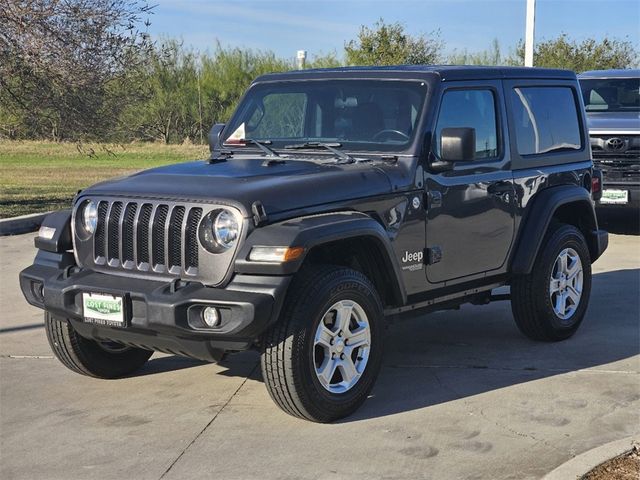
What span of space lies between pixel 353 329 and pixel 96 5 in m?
11.5

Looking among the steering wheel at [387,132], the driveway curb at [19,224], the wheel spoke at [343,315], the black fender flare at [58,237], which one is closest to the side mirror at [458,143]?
the steering wheel at [387,132]

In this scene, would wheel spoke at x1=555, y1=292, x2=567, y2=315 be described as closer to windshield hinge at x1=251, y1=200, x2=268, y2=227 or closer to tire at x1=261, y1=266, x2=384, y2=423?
tire at x1=261, y1=266, x2=384, y2=423

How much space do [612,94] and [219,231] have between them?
9.96m

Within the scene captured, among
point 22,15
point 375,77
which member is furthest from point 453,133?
point 22,15

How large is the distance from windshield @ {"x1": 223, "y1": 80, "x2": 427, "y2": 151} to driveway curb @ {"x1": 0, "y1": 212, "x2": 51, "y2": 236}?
7.28 metres

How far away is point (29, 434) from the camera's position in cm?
514

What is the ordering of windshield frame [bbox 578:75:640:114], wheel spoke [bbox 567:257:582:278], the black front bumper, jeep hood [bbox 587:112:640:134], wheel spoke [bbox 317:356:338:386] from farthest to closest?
1. windshield frame [bbox 578:75:640:114]
2. jeep hood [bbox 587:112:640:134]
3. wheel spoke [bbox 567:257:582:278]
4. wheel spoke [bbox 317:356:338:386]
5. the black front bumper

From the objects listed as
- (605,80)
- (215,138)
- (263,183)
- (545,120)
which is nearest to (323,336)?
(263,183)

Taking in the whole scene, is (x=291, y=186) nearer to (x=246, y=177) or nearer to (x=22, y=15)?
(x=246, y=177)

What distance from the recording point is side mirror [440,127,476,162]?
5.75 meters

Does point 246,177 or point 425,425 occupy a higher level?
point 246,177

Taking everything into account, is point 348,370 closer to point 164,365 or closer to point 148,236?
point 148,236

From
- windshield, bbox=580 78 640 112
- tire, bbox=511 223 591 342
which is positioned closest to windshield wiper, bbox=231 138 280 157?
tire, bbox=511 223 591 342

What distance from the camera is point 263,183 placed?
5.14 meters
